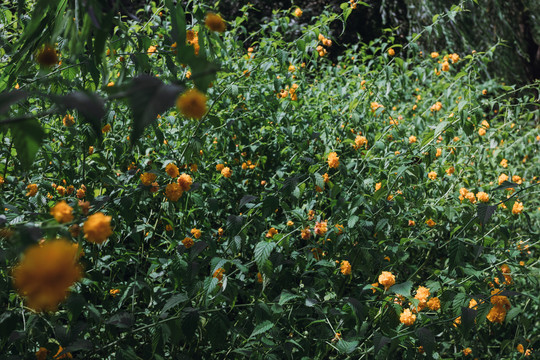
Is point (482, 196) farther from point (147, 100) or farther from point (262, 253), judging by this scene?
point (147, 100)

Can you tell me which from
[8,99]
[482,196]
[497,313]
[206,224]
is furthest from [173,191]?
[482,196]

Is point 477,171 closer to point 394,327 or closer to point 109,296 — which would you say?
point 394,327

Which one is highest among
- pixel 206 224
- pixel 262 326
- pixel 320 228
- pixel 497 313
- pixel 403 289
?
pixel 206 224

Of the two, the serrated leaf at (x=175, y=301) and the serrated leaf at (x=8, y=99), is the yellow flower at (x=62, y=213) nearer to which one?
the serrated leaf at (x=8, y=99)

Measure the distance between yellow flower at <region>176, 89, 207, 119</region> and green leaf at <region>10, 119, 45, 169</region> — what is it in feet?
0.50

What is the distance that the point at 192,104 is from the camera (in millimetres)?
595

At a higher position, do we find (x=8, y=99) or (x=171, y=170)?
(x=8, y=99)

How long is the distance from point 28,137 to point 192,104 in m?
0.18

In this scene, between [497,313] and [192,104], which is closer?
[192,104]

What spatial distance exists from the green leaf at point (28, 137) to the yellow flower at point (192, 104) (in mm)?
151

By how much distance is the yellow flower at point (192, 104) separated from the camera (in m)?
0.59

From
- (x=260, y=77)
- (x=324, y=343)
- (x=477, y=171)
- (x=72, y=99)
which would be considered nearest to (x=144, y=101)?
(x=72, y=99)

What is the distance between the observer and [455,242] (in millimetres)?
1421

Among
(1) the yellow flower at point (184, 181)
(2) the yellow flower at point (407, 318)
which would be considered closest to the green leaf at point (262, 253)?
(1) the yellow flower at point (184, 181)
